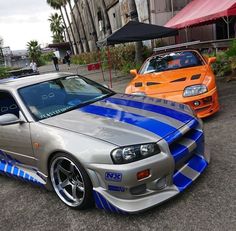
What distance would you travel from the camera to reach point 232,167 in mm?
3691

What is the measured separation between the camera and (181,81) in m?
5.75

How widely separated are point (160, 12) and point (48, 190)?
44.5 ft

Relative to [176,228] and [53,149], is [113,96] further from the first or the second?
[176,228]

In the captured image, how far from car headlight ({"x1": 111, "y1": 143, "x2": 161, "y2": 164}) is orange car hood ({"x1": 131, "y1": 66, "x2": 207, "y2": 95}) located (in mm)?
2860

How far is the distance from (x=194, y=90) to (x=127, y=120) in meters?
2.49

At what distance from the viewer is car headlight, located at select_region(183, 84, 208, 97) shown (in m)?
5.41

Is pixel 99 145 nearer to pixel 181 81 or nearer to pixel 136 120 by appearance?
pixel 136 120

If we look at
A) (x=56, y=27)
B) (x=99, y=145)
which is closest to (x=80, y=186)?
(x=99, y=145)

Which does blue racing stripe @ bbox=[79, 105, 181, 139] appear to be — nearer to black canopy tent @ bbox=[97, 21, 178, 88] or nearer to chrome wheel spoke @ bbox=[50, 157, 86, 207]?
chrome wheel spoke @ bbox=[50, 157, 86, 207]

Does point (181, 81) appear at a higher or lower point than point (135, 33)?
lower

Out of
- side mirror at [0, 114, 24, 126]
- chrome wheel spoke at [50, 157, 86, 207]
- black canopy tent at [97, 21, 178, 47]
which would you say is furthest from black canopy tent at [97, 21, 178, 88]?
chrome wheel spoke at [50, 157, 86, 207]

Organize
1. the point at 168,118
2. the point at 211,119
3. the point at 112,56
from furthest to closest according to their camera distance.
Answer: the point at 112,56
the point at 211,119
the point at 168,118

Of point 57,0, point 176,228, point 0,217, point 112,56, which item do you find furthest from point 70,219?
point 57,0

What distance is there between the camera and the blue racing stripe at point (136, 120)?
3.10 meters
